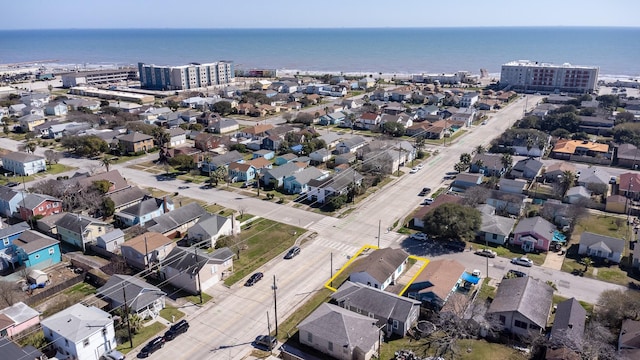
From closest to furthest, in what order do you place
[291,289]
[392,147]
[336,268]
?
1. [291,289]
2. [336,268]
3. [392,147]

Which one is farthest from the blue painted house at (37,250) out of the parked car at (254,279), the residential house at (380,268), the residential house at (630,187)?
the residential house at (630,187)

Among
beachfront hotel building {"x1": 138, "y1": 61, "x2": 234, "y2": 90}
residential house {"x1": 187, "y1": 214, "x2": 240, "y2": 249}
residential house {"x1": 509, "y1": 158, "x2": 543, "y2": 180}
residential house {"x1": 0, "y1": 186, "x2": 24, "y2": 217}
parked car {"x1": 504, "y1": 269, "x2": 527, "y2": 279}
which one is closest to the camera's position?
parked car {"x1": 504, "y1": 269, "x2": 527, "y2": 279}

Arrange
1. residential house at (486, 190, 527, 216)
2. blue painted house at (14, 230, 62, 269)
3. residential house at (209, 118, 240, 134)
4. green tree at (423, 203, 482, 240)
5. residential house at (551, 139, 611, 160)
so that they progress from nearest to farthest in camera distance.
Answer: blue painted house at (14, 230, 62, 269) → green tree at (423, 203, 482, 240) → residential house at (486, 190, 527, 216) → residential house at (551, 139, 611, 160) → residential house at (209, 118, 240, 134)

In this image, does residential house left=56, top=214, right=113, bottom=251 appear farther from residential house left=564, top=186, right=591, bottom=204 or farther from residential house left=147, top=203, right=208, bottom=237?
residential house left=564, top=186, right=591, bottom=204

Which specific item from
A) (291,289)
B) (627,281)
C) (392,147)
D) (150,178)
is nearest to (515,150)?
(392,147)

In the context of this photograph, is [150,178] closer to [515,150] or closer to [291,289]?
[291,289]

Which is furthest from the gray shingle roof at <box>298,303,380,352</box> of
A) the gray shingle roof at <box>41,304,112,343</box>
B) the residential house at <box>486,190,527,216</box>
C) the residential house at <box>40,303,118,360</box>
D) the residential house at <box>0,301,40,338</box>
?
the residential house at <box>486,190,527,216</box>
